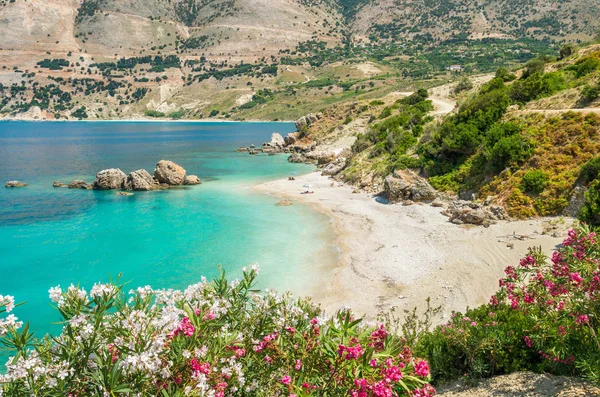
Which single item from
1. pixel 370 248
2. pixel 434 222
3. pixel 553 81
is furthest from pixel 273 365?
pixel 553 81

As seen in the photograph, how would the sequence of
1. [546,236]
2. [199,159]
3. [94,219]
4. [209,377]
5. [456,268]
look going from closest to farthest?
1. [209,377]
2. [456,268]
3. [546,236]
4. [94,219]
5. [199,159]

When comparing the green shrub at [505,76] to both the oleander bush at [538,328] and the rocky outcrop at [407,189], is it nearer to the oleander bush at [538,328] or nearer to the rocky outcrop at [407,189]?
the rocky outcrop at [407,189]

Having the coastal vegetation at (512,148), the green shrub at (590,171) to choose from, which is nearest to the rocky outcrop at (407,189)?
the coastal vegetation at (512,148)

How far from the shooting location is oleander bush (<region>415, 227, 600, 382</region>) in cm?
710

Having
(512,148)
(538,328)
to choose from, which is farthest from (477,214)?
(538,328)

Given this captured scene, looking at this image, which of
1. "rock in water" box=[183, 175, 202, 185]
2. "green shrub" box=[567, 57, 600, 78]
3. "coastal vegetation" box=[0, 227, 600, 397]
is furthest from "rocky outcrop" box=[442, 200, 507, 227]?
"rock in water" box=[183, 175, 202, 185]

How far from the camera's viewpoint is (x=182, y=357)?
4699 mm

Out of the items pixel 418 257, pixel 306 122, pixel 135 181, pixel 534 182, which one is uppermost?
pixel 306 122

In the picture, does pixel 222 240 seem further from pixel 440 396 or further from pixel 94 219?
pixel 440 396

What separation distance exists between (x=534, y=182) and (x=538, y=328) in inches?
818

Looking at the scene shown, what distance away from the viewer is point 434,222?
89.6 feet

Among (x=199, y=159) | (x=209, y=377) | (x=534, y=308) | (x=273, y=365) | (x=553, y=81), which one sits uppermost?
(x=553, y=81)

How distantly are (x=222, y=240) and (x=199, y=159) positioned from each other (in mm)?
46977

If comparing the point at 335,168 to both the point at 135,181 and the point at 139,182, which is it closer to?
the point at 139,182
